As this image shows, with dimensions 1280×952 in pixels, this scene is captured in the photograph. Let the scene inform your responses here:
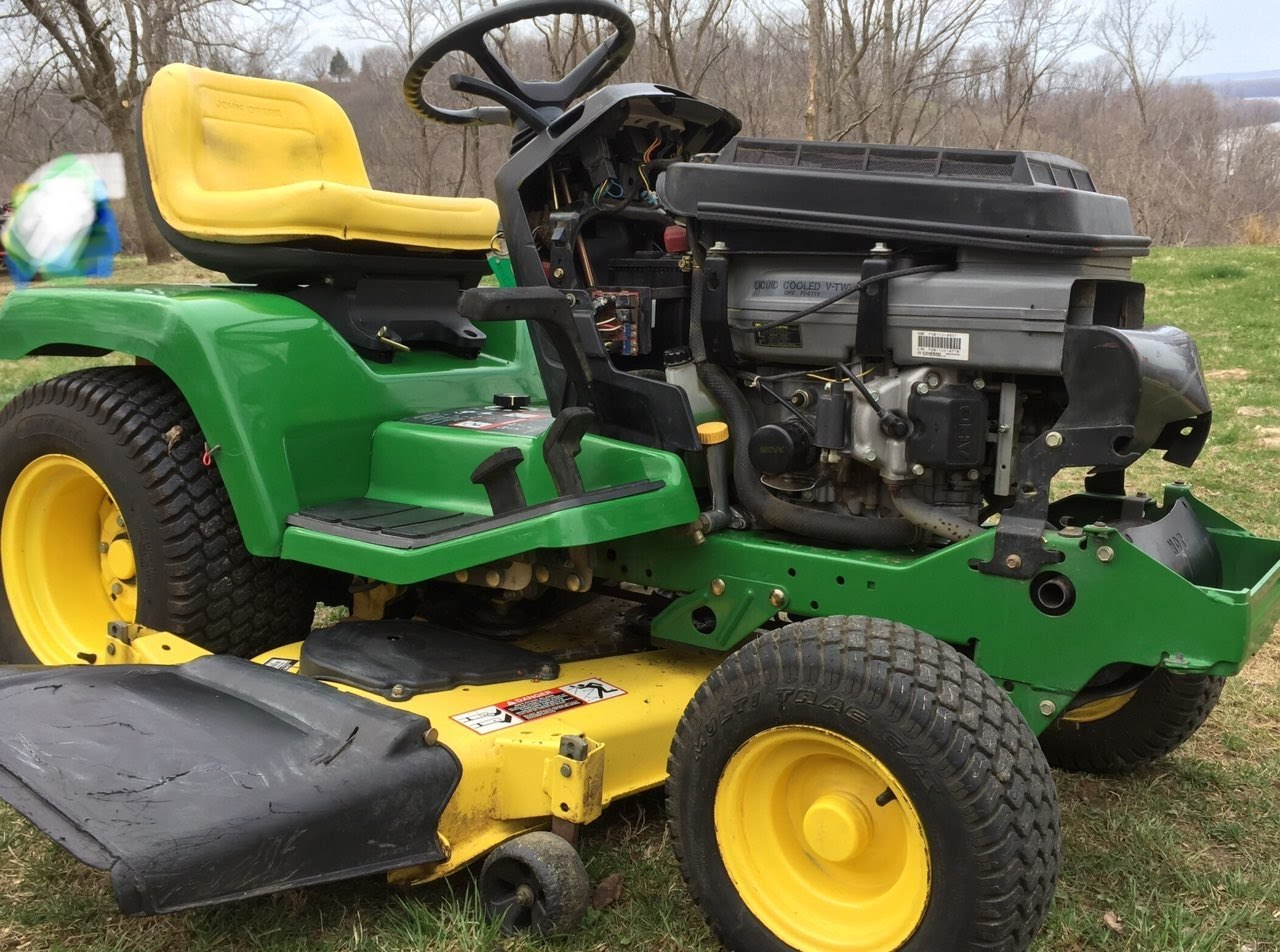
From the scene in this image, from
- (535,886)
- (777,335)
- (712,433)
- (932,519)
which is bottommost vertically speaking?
(535,886)

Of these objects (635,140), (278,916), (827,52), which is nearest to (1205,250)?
(827,52)

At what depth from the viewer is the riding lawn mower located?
2178mm

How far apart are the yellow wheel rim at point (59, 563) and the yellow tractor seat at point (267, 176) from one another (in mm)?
792

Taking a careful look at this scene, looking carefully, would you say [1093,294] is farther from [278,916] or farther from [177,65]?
[177,65]

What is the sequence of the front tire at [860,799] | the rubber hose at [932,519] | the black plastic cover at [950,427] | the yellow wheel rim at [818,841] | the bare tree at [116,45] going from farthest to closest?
the bare tree at [116,45] < the rubber hose at [932,519] < the black plastic cover at [950,427] < the yellow wheel rim at [818,841] < the front tire at [860,799]

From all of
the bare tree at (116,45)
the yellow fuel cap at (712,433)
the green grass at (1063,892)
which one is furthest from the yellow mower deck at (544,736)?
the bare tree at (116,45)

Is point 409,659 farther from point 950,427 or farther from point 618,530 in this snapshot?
point 950,427

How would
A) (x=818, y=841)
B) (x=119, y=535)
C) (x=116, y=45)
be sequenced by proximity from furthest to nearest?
1. (x=116, y=45)
2. (x=119, y=535)
3. (x=818, y=841)

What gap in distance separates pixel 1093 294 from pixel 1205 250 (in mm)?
14597

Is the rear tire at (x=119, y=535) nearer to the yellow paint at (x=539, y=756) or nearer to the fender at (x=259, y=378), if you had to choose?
the fender at (x=259, y=378)

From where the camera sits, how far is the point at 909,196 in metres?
2.44

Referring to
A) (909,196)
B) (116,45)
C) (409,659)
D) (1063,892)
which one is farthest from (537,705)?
(116,45)

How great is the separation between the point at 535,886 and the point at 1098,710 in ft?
5.02

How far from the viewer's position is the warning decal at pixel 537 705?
256 cm
